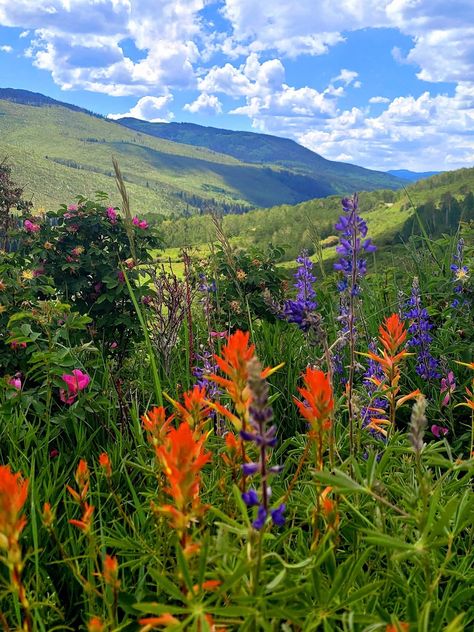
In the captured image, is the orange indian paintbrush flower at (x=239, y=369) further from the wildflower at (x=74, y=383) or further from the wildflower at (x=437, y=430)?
the wildflower at (x=437, y=430)

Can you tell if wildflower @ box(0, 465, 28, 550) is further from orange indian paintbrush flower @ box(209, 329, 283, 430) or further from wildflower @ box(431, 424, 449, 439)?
wildflower @ box(431, 424, 449, 439)

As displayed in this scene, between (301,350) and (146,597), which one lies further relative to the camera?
(301,350)

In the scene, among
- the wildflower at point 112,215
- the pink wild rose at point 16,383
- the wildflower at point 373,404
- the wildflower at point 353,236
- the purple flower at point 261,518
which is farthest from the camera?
the wildflower at point 112,215

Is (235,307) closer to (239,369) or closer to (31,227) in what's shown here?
(31,227)

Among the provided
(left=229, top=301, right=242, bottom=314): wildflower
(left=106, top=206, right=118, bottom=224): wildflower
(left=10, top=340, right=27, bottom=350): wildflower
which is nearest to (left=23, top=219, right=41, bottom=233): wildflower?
(left=106, top=206, right=118, bottom=224): wildflower

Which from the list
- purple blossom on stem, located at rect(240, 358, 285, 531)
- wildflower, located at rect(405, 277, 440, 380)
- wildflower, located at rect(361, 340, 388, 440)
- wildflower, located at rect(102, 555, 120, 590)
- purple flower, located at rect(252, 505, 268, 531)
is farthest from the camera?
wildflower, located at rect(405, 277, 440, 380)

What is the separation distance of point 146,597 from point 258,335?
3294mm

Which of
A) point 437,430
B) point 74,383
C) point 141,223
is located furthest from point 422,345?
point 141,223

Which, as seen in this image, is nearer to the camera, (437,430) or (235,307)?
(437,430)

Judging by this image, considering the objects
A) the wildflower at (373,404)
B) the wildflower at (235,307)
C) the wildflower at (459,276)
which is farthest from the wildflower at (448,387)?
the wildflower at (235,307)

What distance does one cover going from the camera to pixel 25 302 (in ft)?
11.9

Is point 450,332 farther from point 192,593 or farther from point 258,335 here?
point 192,593

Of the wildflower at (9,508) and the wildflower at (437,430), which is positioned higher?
the wildflower at (9,508)

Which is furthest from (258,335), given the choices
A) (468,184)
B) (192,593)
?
(468,184)
